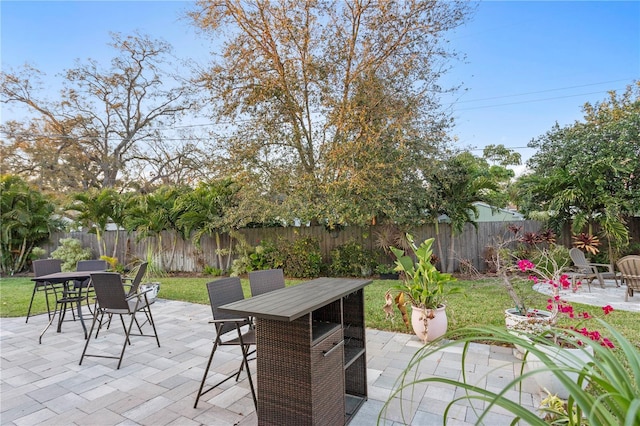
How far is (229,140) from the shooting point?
26.6 ft

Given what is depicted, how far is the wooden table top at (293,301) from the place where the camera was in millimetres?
1904

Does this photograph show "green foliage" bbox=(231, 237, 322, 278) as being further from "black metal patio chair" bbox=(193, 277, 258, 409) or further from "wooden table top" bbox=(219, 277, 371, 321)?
"wooden table top" bbox=(219, 277, 371, 321)

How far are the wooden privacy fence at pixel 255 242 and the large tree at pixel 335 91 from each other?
172 centimetres

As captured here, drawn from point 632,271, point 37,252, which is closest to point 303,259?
point 632,271

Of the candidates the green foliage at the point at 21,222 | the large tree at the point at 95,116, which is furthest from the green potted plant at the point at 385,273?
the green foliage at the point at 21,222

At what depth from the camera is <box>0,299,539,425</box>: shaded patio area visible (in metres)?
2.46

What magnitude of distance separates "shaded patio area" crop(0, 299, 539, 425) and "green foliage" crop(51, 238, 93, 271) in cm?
754

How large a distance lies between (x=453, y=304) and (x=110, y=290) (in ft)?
16.4

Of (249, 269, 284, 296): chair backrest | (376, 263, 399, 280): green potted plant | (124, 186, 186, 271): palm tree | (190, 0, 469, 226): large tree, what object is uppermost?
(190, 0, 469, 226): large tree

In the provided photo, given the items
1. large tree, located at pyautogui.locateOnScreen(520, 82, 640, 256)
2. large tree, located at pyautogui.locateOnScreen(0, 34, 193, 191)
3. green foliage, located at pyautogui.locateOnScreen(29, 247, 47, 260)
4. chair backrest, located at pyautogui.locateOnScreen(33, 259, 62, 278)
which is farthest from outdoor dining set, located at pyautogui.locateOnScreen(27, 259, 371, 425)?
large tree, located at pyautogui.locateOnScreen(0, 34, 193, 191)

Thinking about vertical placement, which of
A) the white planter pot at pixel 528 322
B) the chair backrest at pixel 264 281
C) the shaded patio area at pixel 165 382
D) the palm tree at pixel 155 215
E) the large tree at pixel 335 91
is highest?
the large tree at pixel 335 91

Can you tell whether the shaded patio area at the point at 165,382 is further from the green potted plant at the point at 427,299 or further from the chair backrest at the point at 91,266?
the chair backrest at the point at 91,266

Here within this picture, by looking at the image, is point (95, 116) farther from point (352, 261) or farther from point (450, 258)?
point (450, 258)

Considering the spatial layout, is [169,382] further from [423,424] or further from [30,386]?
[423,424]
